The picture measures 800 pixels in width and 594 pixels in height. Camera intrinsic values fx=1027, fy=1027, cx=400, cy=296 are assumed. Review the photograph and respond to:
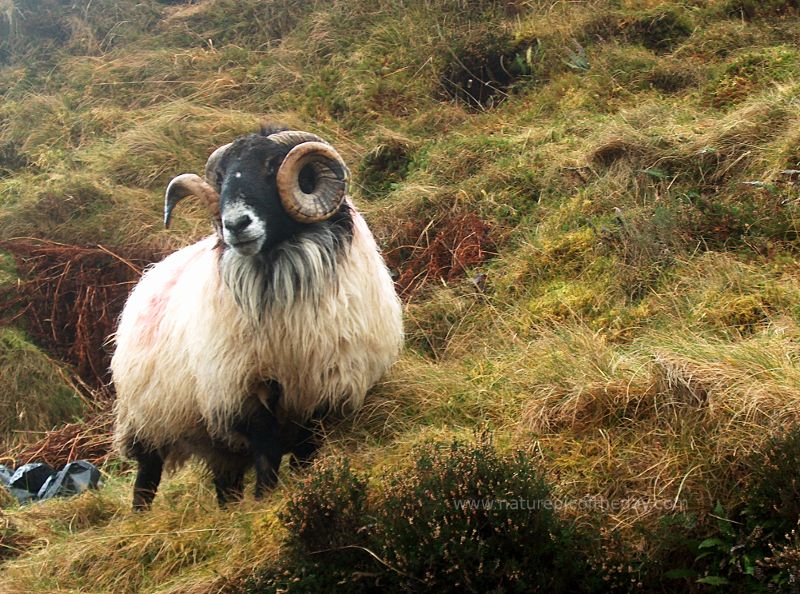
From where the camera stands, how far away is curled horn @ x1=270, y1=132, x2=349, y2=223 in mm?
6121

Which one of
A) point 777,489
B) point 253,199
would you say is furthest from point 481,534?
point 253,199

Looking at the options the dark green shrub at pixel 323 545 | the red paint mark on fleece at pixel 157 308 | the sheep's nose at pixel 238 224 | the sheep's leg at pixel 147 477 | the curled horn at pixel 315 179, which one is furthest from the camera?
the sheep's leg at pixel 147 477

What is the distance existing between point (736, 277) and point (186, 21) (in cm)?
1250

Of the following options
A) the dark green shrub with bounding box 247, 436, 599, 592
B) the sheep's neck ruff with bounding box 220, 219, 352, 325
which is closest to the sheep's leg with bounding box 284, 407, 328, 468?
the sheep's neck ruff with bounding box 220, 219, 352, 325

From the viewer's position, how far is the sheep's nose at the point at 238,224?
5.89m

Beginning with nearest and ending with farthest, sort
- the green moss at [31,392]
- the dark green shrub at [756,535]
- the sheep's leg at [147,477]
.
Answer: the dark green shrub at [756,535] → the sheep's leg at [147,477] → the green moss at [31,392]

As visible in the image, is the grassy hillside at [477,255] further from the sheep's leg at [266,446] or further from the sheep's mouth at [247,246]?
the sheep's mouth at [247,246]

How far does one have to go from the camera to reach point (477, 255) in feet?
30.7

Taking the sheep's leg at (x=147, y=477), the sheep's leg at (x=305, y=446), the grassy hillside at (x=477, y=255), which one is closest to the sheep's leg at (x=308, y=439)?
the sheep's leg at (x=305, y=446)

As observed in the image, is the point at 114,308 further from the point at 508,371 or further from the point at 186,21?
the point at 186,21

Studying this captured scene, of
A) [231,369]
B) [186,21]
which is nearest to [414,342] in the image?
[231,369]

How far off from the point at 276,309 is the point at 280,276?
0.66 ft

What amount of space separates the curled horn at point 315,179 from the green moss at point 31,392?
5.16 meters

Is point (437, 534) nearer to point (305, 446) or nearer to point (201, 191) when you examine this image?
point (305, 446)
